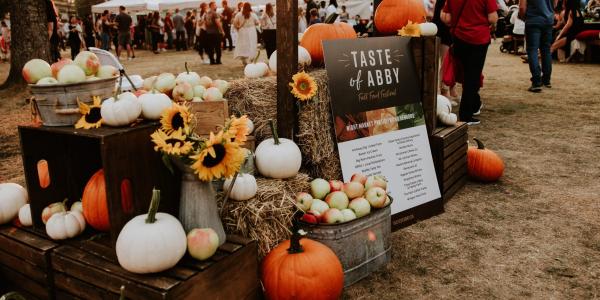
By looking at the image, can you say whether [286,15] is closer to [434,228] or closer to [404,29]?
[404,29]

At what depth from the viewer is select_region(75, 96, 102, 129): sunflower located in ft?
7.12

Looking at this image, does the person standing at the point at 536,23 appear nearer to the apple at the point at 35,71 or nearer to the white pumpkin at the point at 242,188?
the white pumpkin at the point at 242,188

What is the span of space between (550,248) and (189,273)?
90.3 inches

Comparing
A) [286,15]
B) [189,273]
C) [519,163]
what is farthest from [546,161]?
[189,273]

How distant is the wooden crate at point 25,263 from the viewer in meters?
2.27

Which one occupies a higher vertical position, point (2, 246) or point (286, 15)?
point (286, 15)

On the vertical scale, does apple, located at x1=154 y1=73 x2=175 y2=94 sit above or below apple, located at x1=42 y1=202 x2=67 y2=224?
above

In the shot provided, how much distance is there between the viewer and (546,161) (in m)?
4.89

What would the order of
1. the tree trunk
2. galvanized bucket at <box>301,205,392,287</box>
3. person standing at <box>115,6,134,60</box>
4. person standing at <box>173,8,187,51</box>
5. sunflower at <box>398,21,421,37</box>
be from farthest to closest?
person standing at <box>173,8,187,51</box>, person standing at <box>115,6,134,60</box>, the tree trunk, sunflower at <box>398,21,421,37</box>, galvanized bucket at <box>301,205,392,287</box>

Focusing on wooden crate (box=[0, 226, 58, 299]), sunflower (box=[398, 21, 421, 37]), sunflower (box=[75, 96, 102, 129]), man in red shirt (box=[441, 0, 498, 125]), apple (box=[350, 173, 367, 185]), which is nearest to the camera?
sunflower (box=[75, 96, 102, 129])

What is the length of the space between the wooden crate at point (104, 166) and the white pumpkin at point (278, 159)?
0.68m

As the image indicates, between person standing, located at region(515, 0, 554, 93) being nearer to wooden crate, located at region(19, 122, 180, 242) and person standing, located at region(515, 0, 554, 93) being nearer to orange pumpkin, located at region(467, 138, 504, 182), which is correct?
orange pumpkin, located at region(467, 138, 504, 182)

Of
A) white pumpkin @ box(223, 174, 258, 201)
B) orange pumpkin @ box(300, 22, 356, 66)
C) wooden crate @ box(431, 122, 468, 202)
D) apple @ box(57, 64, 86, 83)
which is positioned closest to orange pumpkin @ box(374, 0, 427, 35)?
orange pumpkin @ box(300, 22, 356, 66)

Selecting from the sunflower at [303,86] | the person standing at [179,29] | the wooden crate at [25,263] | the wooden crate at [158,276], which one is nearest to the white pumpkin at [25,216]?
the wooden crate at [25,263]
